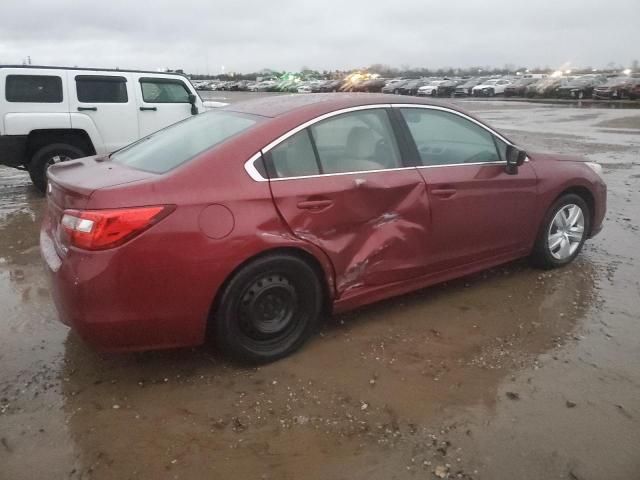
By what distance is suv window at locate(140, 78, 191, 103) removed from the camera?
8.84 meters

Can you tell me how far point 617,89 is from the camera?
33562 millimetres

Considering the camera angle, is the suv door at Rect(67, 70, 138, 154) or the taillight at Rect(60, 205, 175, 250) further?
the suv door at Rect(67, 70, 138, 154)

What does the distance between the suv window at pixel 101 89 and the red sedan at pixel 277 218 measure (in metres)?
5.04

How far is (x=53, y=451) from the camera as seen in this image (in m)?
2.56

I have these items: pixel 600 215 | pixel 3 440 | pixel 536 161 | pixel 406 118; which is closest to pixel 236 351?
pixel 3 440

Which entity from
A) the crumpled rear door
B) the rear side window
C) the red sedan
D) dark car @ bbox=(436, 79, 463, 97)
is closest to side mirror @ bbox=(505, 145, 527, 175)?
the red sedan

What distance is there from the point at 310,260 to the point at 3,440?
1.85 meters

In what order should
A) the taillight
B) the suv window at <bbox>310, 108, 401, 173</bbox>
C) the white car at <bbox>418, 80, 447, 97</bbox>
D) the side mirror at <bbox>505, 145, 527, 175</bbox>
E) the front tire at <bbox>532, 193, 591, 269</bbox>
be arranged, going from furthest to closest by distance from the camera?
the white car at <bbox>418, 80, 447, 97</bbox> → the front tire at <bbox>532, 193, 591, 269</bbox> → the side mirror at <bbox>505, 145, 527, 175</bbox> → the suv window at <bbox>310, 108, 401, 173</bbox> → the taillight

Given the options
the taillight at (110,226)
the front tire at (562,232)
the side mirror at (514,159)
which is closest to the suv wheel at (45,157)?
the taillight at (110,226)

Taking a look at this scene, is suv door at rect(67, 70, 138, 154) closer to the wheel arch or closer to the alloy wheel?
the wheel arch

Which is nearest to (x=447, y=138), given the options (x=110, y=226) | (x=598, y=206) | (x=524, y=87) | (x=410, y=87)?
(x=598, y=206)

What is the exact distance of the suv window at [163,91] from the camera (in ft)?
29.0

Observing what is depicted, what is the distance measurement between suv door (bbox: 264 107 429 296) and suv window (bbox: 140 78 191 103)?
6.21 metres

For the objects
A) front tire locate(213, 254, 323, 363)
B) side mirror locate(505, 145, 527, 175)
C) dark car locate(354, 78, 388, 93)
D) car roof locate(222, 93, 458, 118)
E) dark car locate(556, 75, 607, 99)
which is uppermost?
dark car locate(354, 78, 388, 93)
